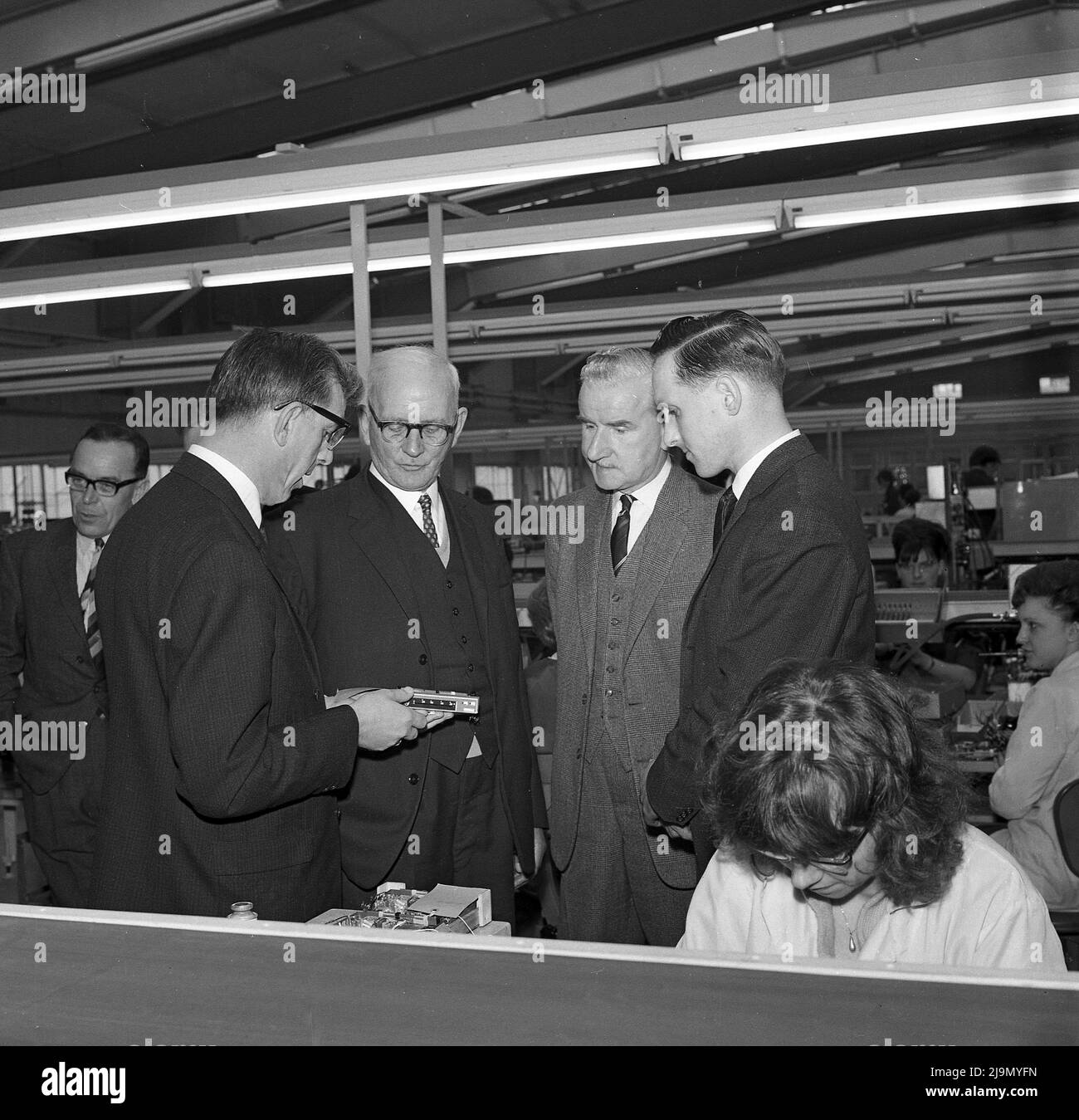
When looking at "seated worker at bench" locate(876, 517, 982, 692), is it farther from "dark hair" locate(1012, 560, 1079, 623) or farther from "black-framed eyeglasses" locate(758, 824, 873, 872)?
"black-framed eyeglasses" locate(758, 824, 873, 872)

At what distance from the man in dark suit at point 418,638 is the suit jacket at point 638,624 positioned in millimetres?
103

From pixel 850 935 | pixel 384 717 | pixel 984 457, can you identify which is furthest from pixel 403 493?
pixel 984 457

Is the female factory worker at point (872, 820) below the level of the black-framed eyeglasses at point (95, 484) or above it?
below

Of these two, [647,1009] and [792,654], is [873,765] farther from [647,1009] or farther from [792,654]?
[792,654]

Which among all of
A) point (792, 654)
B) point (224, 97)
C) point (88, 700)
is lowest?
point (88, 700)

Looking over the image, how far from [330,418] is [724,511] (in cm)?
74

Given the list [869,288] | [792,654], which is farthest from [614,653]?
[869,288]

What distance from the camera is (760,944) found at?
4.86ft

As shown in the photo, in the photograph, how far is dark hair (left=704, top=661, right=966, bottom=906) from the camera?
1.29 metres

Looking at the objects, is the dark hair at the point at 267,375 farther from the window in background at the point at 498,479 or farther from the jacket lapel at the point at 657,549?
the window in background at the point at 498,479

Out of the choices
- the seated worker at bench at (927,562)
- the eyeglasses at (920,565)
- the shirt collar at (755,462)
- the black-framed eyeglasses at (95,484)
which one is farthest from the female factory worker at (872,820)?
the eyeglasses at (920,565)

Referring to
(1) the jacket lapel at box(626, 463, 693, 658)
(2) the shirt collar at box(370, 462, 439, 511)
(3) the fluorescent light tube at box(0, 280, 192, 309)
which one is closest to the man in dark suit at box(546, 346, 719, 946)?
(1) the jacket lapel at box(626, 463, 693, 658)

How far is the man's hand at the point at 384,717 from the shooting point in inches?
76.1

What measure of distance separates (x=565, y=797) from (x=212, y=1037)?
1.27 metres
